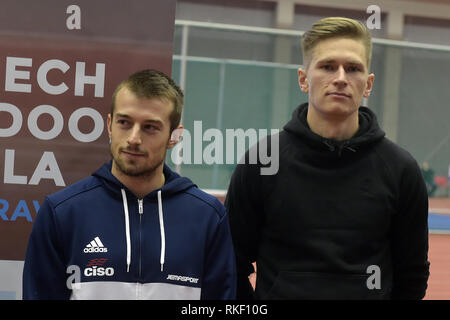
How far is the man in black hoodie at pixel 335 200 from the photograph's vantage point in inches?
61.4

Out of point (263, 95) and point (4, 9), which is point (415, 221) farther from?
point (263, 95)

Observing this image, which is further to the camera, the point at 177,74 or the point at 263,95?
the point at 263,95

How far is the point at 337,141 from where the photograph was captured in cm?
161

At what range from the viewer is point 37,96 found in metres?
2.03

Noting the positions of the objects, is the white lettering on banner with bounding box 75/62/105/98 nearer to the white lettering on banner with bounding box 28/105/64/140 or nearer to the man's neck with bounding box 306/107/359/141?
the white lettering on banner with bounding box 28/105/64/140

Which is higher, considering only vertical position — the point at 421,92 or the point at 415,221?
the point at 421,92

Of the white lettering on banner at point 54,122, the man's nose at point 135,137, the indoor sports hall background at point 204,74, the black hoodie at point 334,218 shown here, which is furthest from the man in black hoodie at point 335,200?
the white lettering on banner at point 54,122

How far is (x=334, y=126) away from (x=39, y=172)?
1040 mm

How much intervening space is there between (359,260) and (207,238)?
0.42 m

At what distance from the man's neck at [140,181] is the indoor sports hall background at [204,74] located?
0.52 m

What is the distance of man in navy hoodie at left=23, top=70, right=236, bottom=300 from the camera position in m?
1.47

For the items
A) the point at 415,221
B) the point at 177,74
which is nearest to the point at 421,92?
the point at 177,74

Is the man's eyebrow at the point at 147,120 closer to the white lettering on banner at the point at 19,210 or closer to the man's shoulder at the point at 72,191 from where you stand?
the man's shoulder at the point at 72,191

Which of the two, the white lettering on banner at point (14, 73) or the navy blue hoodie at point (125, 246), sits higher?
the white lettering on banner at point (14, 73)
